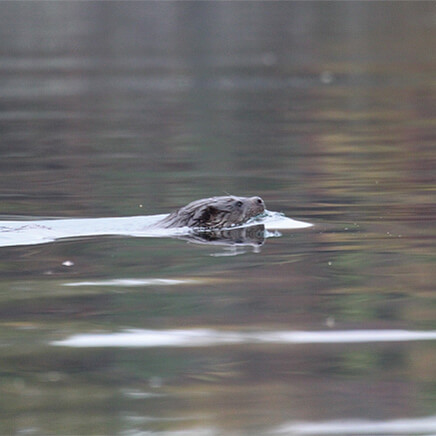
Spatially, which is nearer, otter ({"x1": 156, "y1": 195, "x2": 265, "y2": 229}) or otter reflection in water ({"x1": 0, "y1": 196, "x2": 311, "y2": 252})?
otter reflection in water ({"x1": 0, "y1": 196, "x2": 311, "y2": 252})

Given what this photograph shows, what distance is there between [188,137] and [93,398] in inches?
543

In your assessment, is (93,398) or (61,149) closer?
(93,398)

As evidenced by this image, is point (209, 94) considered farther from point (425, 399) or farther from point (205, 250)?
point (425, 399)

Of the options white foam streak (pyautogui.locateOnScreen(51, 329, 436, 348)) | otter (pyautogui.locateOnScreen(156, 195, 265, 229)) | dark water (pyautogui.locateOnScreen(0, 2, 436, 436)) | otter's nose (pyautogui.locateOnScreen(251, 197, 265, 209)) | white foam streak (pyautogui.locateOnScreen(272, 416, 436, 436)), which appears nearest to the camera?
white foam streak (pyautogui.locateOnScreen(272, 416, 436, 436))

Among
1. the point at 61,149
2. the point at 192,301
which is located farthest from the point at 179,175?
the point at 192,301

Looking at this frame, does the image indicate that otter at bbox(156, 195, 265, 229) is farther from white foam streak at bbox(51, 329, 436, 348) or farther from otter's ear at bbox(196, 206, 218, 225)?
white foam streak at bbox(51, 329, 436, 348)

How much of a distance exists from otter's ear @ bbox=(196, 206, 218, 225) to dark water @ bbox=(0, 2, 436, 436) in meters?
0.76

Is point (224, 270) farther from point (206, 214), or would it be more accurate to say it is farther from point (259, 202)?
point (259, 202)

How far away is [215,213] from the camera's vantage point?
12.3 m

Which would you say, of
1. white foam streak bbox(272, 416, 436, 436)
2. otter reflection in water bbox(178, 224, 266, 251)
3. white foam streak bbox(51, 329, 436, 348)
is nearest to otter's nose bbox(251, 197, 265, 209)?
otter reflection in water bbox(178, 224, 266, 251)

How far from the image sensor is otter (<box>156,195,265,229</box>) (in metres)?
12.0

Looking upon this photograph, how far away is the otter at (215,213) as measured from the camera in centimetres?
1202

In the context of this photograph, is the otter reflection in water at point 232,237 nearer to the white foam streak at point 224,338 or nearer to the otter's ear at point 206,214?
the otter's ear at point 206,214

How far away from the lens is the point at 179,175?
1581 cm
